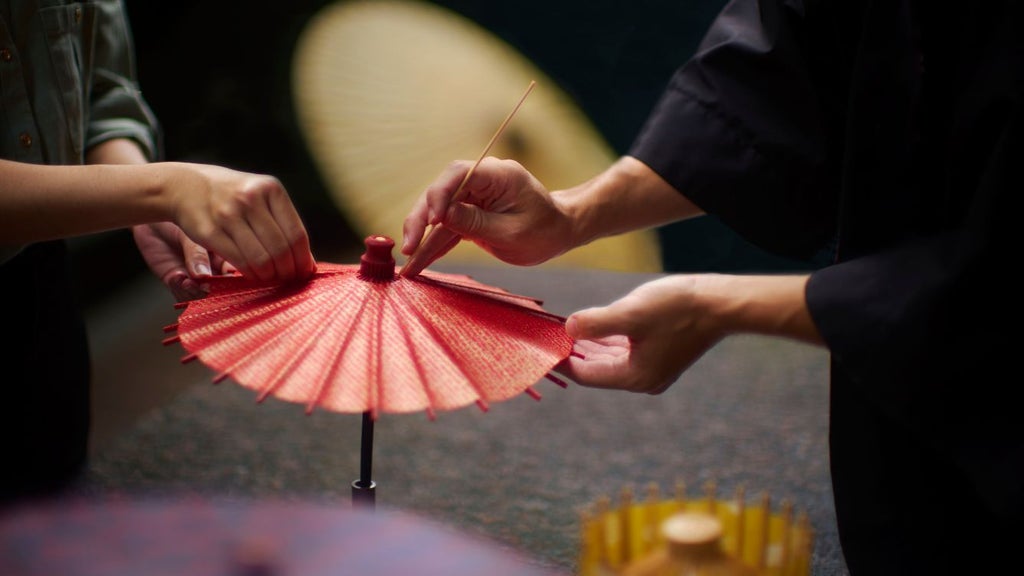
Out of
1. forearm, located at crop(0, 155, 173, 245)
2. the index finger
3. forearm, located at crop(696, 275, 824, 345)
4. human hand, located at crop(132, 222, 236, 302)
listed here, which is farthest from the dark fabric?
forearm, located at crop(696, 275, 824, 345)

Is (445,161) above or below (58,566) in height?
above

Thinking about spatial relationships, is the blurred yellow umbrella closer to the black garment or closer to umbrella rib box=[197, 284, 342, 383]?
the black garment

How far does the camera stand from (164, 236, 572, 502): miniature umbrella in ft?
2.13

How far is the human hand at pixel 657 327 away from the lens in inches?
29.0

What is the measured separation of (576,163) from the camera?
183cm

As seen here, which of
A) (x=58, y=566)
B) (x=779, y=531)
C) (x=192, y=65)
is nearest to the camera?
(x=58, y=566)

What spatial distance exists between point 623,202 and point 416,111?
1051 mm

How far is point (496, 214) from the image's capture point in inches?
36.6

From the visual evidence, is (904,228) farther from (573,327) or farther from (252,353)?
(252,353)

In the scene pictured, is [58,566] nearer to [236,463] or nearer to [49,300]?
[49,300]

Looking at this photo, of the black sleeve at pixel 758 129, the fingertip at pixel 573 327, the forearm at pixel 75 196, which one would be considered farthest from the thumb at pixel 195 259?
the black sleeve at pixel 758 129

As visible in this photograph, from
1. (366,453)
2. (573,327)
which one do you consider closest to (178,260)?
(366,453)

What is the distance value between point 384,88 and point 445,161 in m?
0.19

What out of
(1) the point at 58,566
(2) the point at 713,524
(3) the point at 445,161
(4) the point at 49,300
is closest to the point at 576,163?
(3) the point at 445,161
